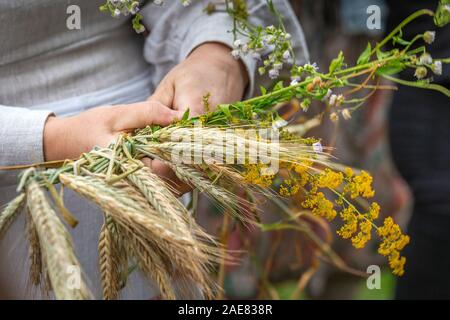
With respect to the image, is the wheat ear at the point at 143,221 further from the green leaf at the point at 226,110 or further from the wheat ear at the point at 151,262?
the green leaf at the point at 226,110

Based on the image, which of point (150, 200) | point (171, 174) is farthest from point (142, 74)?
point (150, 200)

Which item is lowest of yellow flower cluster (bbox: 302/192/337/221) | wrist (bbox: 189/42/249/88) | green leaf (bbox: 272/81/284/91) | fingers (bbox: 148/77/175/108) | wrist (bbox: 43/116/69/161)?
yellow flower cluster (bbox: 302/192/337/221)

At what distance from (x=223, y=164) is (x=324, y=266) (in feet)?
6.66

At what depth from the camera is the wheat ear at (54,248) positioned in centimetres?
58

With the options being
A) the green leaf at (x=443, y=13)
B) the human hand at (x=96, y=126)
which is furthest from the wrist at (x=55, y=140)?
the green leaf at (x=443, y=13)

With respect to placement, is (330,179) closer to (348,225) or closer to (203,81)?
(348,225)

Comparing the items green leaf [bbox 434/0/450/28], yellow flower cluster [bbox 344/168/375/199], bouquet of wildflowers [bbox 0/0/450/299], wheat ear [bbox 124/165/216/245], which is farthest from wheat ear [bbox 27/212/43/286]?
green leaf [bbox 434/0/450/28]

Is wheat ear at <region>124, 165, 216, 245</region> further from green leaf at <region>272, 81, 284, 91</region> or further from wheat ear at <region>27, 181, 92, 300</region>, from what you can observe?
green leaf at <region>272, 81, 284, 91</region>

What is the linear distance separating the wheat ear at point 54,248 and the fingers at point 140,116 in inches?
8.1

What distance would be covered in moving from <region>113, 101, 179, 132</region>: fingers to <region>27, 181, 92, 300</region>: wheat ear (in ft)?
0.67

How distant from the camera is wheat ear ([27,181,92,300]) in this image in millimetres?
576

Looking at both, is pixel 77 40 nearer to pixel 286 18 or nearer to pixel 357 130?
pixel 286 18

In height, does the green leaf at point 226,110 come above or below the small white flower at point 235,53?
below

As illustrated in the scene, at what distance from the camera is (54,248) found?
58 cm
